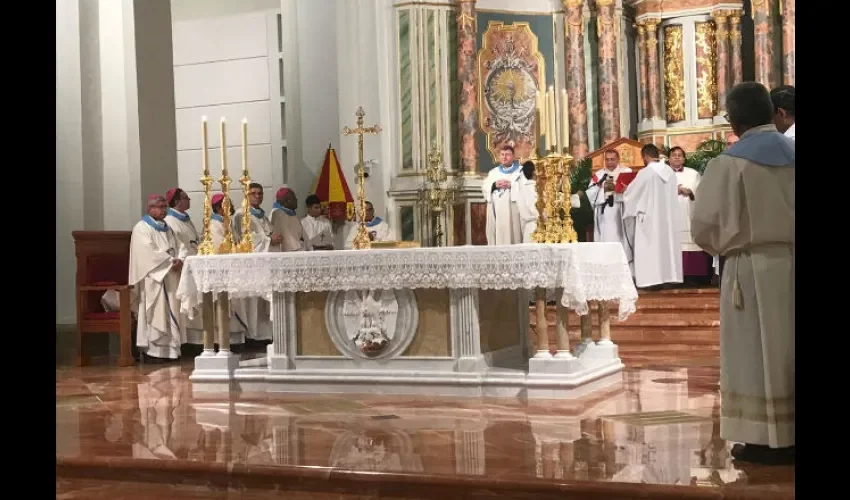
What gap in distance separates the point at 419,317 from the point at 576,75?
8.26 metres

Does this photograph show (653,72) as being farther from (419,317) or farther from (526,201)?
(419,317)

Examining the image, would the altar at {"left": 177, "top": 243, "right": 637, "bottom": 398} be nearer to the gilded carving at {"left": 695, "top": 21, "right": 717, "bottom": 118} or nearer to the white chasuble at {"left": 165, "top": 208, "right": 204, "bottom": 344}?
the white chasuble at {"left": 165, "top": 208, "right": 204, "bottom": 344}

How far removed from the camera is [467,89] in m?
13.9

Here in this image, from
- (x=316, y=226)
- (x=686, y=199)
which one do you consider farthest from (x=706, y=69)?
(x=316, y=226)

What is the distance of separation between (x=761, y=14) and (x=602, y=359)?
8141mm

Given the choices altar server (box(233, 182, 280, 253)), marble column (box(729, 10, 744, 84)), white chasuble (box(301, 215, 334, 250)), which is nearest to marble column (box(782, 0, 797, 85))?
marble column (box(729, 10, 744, 84))

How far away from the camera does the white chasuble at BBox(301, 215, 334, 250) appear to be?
475 inches

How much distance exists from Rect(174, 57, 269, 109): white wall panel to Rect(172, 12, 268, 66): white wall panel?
0.33 ft

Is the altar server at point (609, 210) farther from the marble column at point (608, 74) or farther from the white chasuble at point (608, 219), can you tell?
the marble column at point (608, 74)

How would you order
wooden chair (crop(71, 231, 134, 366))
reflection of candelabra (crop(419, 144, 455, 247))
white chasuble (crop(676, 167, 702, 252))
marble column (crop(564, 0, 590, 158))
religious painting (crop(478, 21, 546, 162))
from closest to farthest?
wooden chair (crop(71, 231, 134, 366)) < white chasuble (crop(676, 167, 702, 252)) < reflection of candelabra (crop(419, 144, 455, 247)) < religious painting (crop(478, 21, 546, 162)) < marble column (crop(564, 0, 590, 158))
